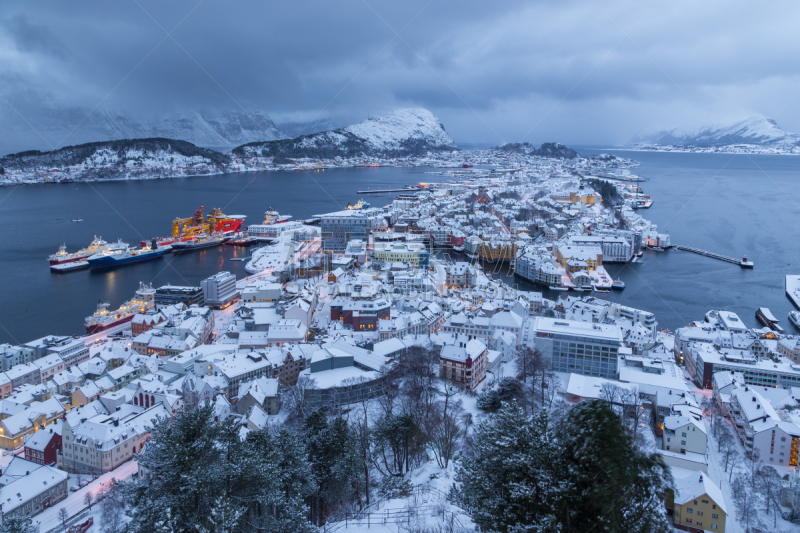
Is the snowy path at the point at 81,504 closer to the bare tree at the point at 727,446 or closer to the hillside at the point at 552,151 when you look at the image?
the bare tree at the point at 727,446

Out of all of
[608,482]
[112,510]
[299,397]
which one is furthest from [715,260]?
[112,510]

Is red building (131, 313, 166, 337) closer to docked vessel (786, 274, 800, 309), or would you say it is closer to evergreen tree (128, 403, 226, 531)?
evergreen tree (128, 403, 226, 531)

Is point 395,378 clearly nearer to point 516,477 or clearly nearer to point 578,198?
point 516,477

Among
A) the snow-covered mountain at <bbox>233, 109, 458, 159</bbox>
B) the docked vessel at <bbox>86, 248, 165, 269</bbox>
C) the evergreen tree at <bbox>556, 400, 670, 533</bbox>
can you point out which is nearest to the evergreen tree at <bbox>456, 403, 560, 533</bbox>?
the evergreen tree at <bbox>556, 400, 670, 533</bbox>

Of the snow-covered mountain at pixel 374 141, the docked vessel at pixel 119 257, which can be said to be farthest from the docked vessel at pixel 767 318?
the snow-covered mountain at pixel 374 141

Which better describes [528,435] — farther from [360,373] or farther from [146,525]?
[360,373]

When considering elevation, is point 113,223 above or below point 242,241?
above
